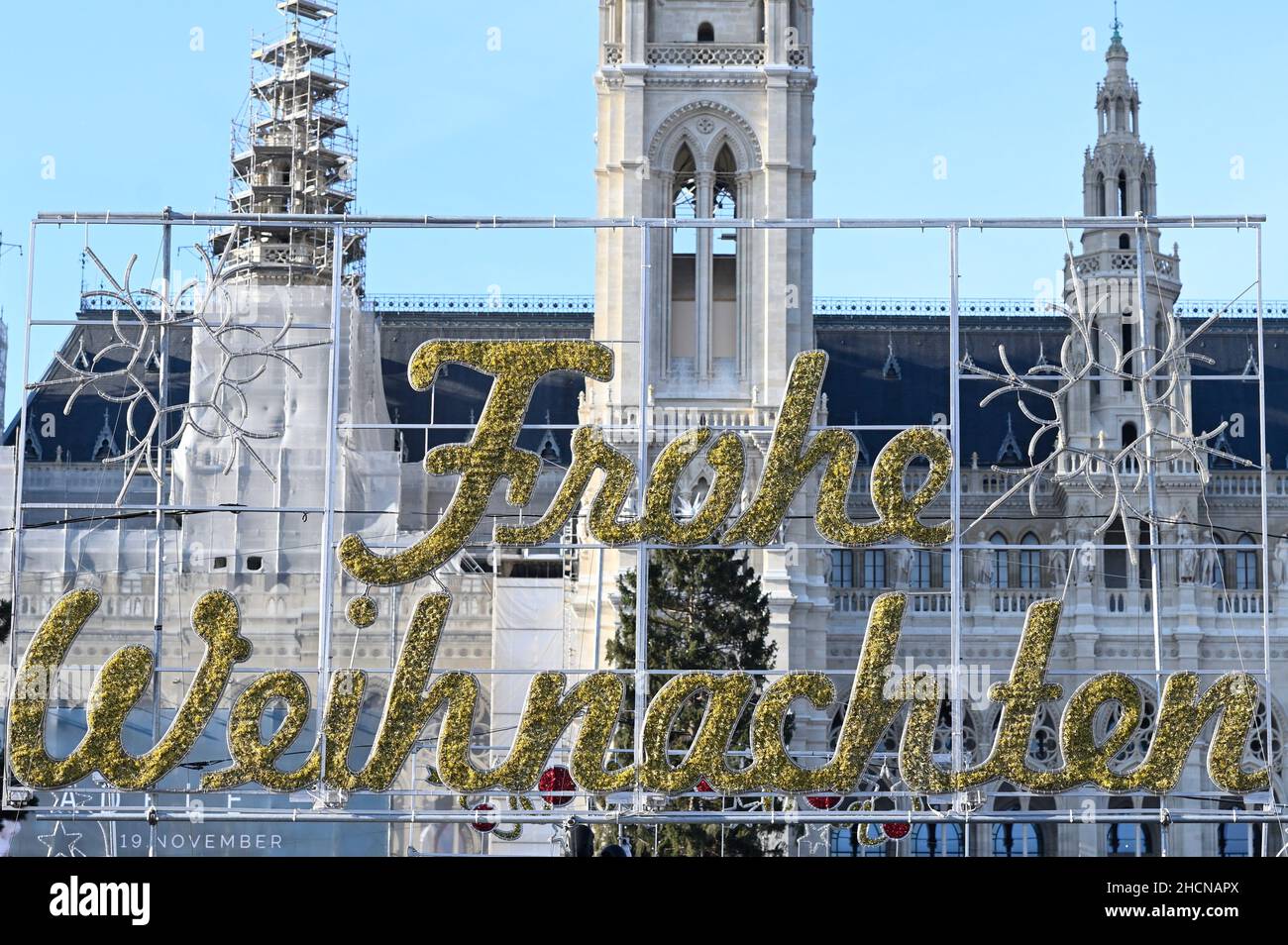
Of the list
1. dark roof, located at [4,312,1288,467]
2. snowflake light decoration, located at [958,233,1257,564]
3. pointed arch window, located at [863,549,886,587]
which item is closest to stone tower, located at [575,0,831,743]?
snowflake light decoration, located at [958,233,1257,564]

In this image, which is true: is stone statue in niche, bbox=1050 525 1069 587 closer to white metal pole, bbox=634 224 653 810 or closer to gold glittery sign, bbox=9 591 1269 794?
gold glittery sign, bbox=9 591 1269 794

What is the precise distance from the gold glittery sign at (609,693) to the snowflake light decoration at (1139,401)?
1829 mm

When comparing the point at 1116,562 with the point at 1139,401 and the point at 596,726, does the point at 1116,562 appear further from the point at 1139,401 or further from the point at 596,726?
the point at 596,726

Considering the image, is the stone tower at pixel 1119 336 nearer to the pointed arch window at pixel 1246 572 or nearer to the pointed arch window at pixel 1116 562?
the pointed arch window at pixel 1116 562

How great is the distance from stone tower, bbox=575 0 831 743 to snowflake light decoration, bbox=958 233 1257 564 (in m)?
4.86

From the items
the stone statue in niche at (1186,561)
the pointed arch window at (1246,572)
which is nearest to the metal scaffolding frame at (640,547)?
the stone statue in niche at (1186,561)

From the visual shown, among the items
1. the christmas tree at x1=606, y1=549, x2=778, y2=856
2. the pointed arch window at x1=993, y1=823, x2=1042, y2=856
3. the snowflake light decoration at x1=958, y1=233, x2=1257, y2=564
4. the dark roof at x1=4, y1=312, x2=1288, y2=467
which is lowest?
the pointed arch window at x1=993, y1=823, x2=1042, y2=856

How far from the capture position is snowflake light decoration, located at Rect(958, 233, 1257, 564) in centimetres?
3341

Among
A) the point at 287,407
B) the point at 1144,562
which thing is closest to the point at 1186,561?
the point at 1144,562

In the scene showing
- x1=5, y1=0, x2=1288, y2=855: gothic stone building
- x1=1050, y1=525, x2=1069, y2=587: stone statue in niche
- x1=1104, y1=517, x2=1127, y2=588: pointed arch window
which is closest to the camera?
x1=5, y1=0, x2=1288, y2=855: gothic stone building

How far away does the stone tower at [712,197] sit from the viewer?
56.2 meters

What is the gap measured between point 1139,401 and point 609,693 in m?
29.1
